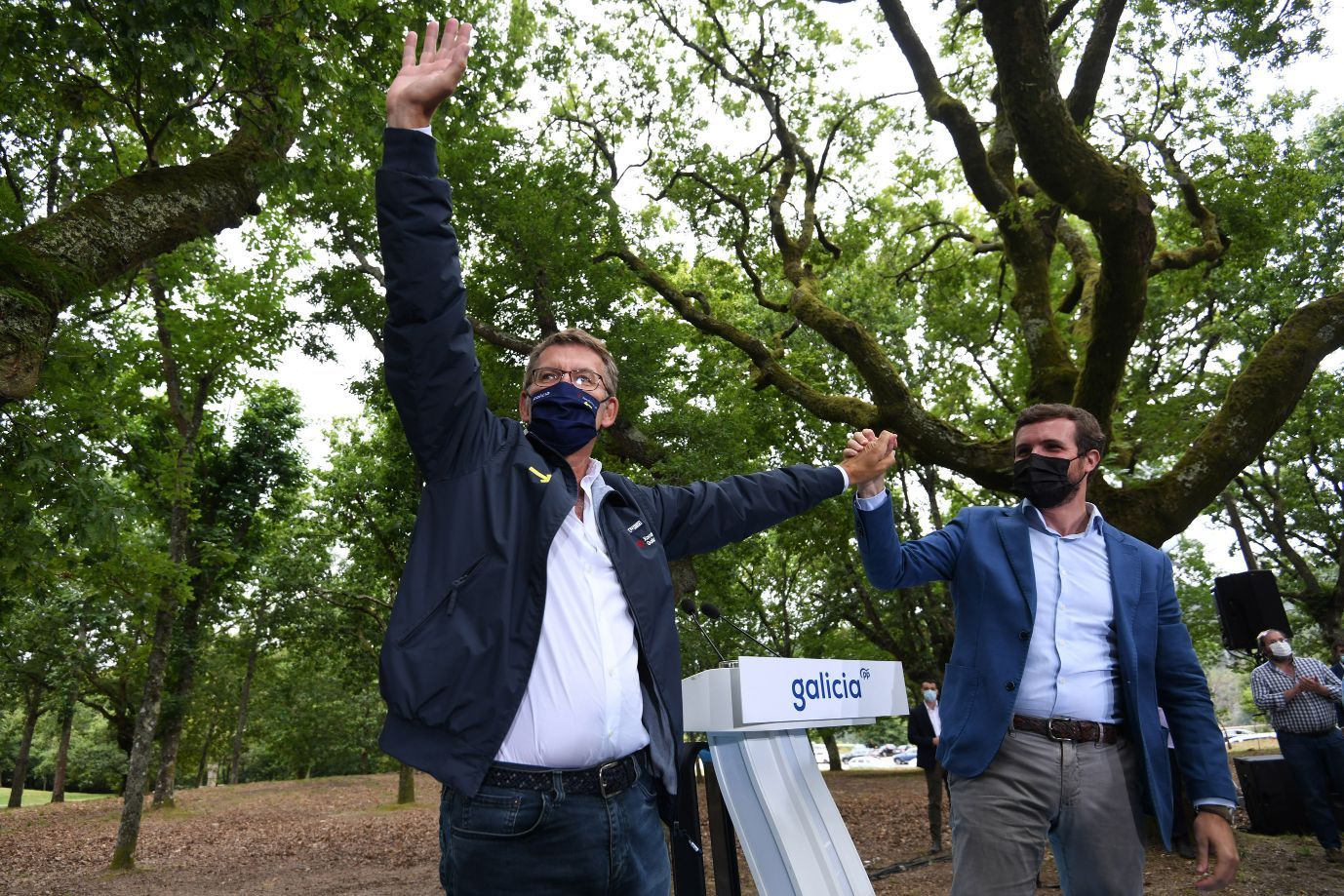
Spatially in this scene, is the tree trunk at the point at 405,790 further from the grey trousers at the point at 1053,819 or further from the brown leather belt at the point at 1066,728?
the brown leather belt at the point at 1066,728

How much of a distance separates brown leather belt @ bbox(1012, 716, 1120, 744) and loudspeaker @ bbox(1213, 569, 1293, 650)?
930 centimetres

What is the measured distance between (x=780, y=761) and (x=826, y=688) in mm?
347

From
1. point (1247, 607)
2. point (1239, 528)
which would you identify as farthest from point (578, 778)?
point (1239, 528)

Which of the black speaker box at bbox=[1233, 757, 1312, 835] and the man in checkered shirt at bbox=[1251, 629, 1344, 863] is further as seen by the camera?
the black speaker box at bbox=[1233, 757, 1312, 835]

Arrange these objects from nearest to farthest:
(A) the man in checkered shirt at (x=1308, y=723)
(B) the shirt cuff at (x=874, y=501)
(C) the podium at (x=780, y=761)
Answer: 1. (B) the shirt cuff at (x=874, y=501)
2. (C) the podium at (x=780, y=761)
3. (A) the man in checkered shirt at (x=1308, y=723)

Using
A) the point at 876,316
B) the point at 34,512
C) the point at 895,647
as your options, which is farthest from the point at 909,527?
the point at 34,512

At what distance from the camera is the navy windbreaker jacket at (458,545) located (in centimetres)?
186

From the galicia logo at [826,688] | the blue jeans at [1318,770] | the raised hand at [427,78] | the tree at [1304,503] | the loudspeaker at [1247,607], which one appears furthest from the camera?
the tree at [1304,503]

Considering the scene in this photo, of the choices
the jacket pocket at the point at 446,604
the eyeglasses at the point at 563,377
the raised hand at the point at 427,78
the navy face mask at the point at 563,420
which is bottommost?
the jacket pocket at the point at 446,604

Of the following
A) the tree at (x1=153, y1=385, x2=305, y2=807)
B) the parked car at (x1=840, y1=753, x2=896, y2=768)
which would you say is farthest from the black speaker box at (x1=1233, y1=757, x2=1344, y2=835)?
the parked car at (x1=840, y1=753, x2=896, y2=768)

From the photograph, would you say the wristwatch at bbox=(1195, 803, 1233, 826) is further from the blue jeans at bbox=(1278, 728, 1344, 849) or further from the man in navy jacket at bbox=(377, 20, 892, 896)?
the blue jeans at bbox=(1278, 728, 1344, 849)

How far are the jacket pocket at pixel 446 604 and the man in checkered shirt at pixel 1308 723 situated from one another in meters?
10.2

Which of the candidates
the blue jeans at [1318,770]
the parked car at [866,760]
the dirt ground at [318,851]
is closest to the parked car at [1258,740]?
the parked car at [866,760]

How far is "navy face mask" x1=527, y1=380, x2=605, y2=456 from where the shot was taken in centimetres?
242
